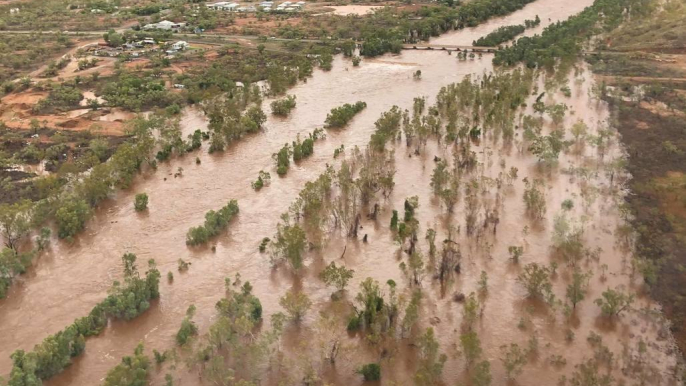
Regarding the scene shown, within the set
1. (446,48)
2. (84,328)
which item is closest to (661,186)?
(84,328)

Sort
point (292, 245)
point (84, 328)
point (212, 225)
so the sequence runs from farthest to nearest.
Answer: point (212, 225) < point (292, 245) < point (84, 328)

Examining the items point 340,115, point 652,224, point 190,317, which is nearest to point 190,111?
point 340,115

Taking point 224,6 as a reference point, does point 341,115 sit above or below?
below

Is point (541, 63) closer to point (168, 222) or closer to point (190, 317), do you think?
point (168, 222)

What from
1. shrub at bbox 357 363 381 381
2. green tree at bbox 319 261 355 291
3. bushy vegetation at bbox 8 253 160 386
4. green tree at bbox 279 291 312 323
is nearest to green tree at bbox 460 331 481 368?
shrub at bbox 357 363 381 381

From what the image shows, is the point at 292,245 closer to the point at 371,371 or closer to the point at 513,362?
the point at 371,371
